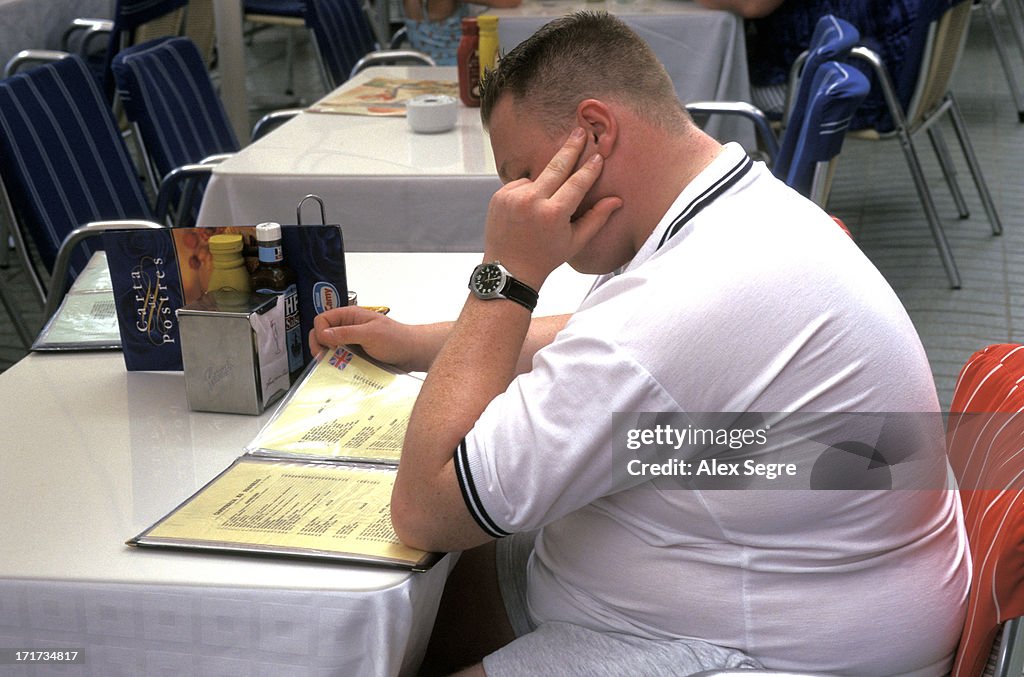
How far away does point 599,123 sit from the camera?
1.08 metres

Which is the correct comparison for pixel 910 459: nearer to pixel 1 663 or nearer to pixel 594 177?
pixel 594 177

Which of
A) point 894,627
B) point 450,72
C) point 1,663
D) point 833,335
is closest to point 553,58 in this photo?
point 833,335

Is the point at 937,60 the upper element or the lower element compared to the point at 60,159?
lower

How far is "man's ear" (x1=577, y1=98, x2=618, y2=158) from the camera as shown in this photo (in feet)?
3.52

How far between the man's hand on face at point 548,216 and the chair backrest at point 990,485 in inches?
18.1

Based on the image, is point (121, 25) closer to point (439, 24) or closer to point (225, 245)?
point (439, 24)

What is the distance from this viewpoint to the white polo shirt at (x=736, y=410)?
948mm

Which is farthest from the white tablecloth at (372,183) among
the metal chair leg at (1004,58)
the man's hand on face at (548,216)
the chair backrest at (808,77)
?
the metal chair leg at (1004,58)

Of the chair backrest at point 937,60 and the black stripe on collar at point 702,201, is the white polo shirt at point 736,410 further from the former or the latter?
the chair backrest at point 937,60

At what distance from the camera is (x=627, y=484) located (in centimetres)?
100

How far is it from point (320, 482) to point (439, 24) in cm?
311

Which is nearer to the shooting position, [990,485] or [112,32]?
[990,485]

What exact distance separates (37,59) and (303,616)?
3.35 metres

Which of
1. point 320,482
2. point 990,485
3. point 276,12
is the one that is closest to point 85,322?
point 320,482
